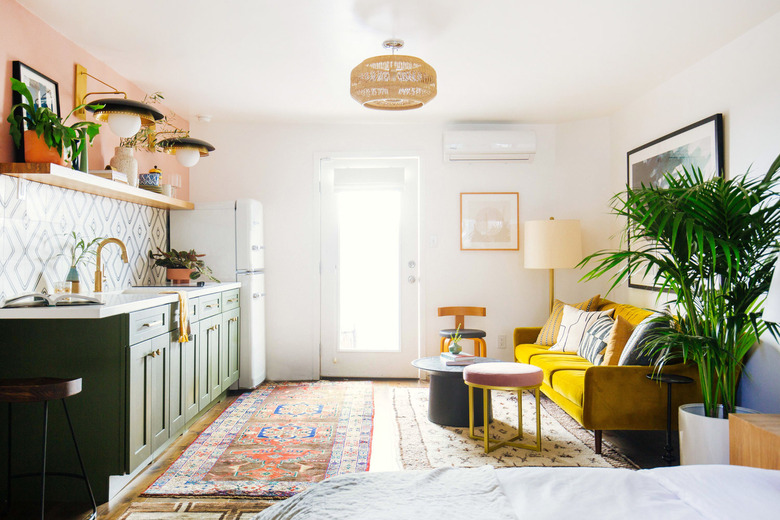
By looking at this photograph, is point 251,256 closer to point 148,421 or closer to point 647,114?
point 148,421

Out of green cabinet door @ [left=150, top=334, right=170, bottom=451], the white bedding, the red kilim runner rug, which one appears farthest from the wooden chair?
the white bedding

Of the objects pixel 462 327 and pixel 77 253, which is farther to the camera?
pixel 462 327

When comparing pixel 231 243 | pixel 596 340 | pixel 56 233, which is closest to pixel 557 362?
pixel 596 340

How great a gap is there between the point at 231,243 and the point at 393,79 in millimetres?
2337

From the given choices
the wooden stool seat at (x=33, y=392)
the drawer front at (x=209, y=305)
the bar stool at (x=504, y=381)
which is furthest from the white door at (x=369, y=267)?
the wooden stool seat at (x=33, y=392)

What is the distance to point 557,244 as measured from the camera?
4.55 m

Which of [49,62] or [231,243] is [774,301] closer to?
[231,243]

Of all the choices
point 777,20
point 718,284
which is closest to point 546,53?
point 777,20

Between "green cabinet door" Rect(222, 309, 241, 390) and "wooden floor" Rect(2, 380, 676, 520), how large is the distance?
21cm

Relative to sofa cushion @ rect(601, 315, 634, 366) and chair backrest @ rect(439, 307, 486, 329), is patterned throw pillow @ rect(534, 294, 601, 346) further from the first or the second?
sofa cushion @ rect(601, 315, 634, 366)

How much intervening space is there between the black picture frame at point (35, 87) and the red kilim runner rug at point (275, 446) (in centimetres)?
185

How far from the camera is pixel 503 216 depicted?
5.14 m

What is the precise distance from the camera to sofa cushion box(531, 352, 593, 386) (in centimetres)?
363

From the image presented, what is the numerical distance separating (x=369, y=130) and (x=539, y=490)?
4.33 metres
